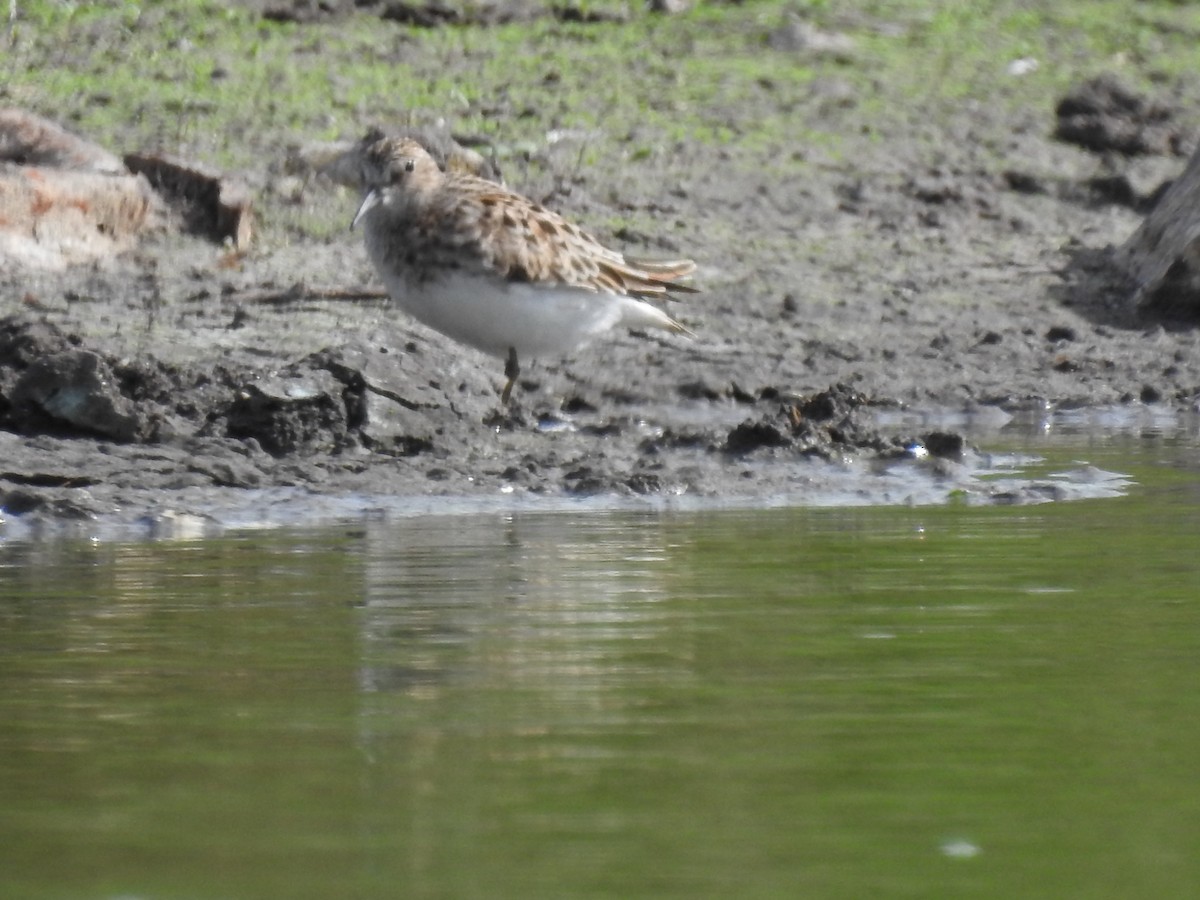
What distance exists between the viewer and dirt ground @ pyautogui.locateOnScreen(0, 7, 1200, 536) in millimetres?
7684

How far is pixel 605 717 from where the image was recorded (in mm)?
4031

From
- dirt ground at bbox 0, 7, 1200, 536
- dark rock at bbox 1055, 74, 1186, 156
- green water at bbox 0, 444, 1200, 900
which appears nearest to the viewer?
green water at bbox 0, 444, 1200, 900

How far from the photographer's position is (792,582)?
5.60 m

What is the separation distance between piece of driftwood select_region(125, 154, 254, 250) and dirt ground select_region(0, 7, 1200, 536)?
0.47 ft

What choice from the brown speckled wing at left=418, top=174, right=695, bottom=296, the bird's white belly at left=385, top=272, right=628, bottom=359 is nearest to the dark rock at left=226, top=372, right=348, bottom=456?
the bird's white belly at left=385, top=272, right=628, bottom=359

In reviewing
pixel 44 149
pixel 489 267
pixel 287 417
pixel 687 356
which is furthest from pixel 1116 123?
pixel 287 417

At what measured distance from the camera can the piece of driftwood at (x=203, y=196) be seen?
37.6 feet

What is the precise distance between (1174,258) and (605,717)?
8579mm

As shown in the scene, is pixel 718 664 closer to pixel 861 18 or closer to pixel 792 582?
pixel 792 582

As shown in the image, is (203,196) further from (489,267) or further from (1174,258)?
(1174,258)

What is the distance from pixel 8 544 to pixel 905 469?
10.0 ft

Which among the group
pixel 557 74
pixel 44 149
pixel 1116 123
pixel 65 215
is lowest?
pixel 65 215

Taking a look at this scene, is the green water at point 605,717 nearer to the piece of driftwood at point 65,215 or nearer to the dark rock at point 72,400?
the dark rock at point 72,400

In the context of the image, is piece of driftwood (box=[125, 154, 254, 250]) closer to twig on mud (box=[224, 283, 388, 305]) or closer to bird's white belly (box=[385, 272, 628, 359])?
twig on mud (box=[224, 283, 388, 305])
